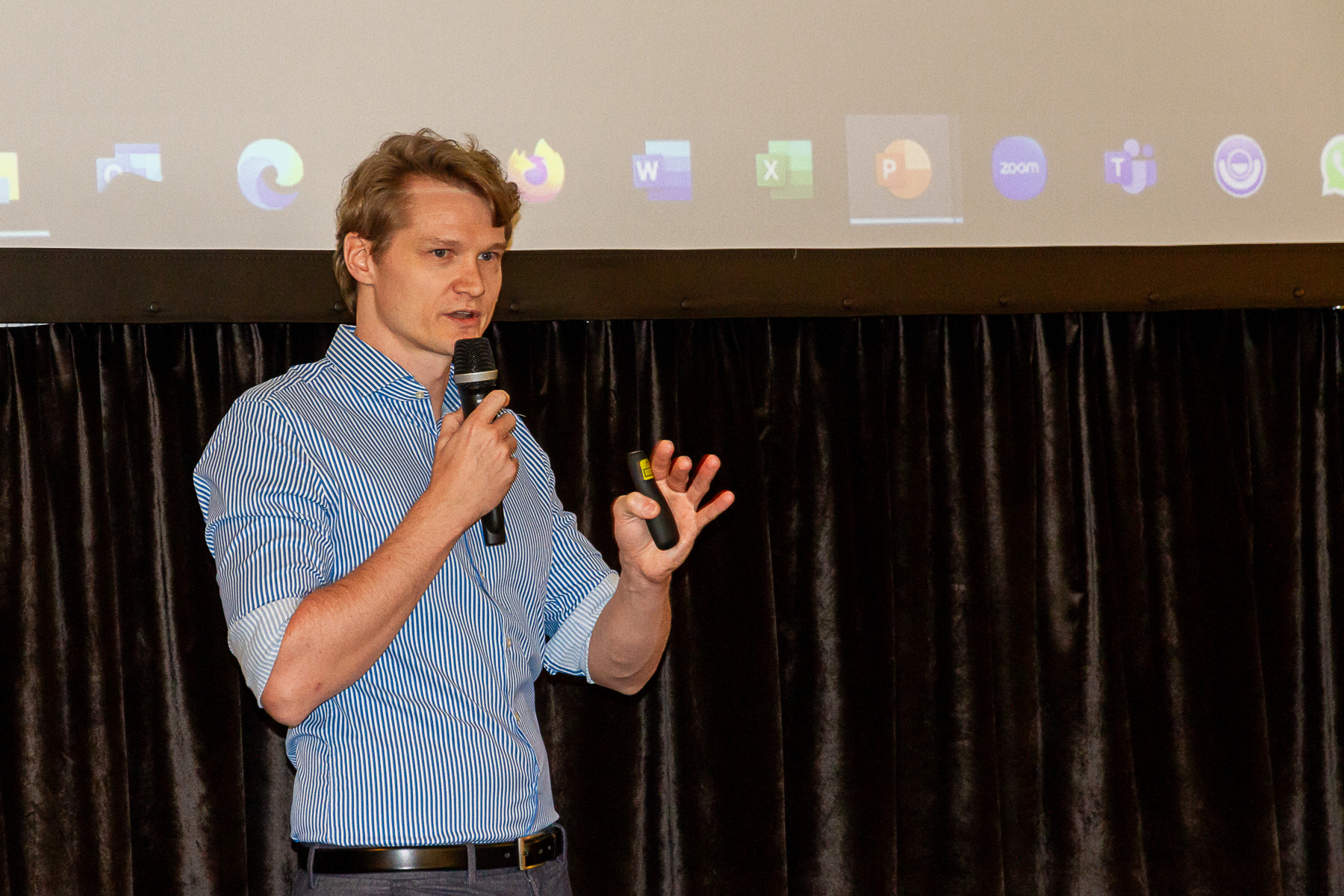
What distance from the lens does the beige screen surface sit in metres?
2.55

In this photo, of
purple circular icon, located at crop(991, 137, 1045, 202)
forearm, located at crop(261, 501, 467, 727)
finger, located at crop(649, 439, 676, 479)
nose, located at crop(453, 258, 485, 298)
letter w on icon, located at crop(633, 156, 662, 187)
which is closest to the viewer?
forearm, located at crop(261, 501, 467, 727)

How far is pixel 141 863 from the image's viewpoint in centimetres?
261

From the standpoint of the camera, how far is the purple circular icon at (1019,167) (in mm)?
2869

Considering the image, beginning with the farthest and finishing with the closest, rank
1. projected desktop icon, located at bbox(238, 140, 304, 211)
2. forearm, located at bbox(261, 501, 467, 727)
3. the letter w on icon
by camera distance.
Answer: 1. the letter w on icon
2. projected desktop icon, located at bbox(238, 140, 304, 211)
3. forearm, located at bbox(261, 501, 467, 727)

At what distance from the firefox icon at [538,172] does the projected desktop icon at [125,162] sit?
2.38 ft

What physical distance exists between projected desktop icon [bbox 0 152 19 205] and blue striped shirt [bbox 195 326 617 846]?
4.32 feet

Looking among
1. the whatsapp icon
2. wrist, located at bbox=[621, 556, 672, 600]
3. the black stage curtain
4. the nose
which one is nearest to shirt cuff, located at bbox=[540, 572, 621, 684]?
wrist, located at bbox=[621, 556, 672, 600]

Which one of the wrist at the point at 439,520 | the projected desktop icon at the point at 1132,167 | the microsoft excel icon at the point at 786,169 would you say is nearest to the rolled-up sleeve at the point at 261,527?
the wrist at the point at 439,520

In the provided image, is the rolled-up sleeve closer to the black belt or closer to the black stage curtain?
the black belt

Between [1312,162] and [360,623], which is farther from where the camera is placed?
[1312,162]

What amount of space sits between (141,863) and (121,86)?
1587mm

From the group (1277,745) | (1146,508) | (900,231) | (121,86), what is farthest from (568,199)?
(1277,745)

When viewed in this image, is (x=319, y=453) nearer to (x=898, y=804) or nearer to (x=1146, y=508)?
(x=898, y=804)

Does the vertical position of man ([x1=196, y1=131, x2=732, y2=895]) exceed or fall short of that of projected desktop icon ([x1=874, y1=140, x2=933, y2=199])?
it falls short
